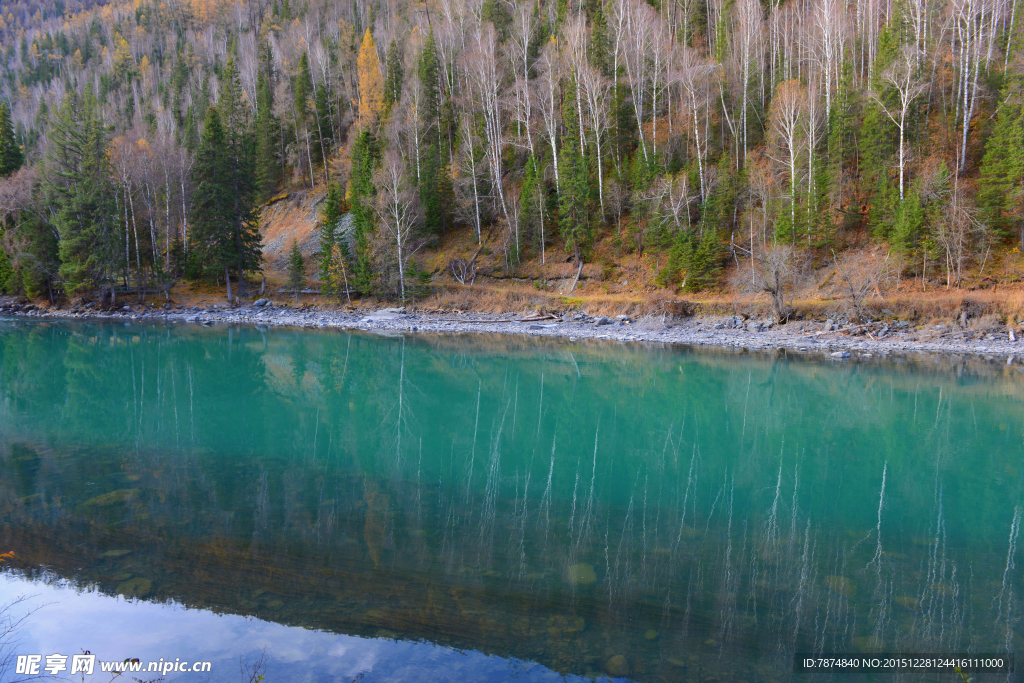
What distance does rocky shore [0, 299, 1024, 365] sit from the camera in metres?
21.6

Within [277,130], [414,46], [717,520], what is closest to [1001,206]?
[717,520]

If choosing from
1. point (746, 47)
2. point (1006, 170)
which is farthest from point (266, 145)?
point (1006, 170)

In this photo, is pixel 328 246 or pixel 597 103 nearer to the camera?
pixel 328 246

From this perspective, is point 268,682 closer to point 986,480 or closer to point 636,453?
point 636,453

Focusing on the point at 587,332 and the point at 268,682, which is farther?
the point at 587,332

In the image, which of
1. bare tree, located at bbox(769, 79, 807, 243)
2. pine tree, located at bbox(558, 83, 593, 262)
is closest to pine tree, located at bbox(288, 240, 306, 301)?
pine tree, located at bbox(558, 83, 593, 262)

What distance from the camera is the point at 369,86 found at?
160ft

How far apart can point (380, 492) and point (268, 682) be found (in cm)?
410

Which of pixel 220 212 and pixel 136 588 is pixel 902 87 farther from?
pixel 220 212

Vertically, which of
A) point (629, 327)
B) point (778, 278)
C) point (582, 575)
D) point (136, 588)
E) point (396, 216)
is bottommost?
point (629, 327)

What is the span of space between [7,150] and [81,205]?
48.1 feet

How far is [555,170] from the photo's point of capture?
3741 centimetres

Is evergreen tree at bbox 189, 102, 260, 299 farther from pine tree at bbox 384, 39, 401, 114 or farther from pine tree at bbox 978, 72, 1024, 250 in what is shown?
pine tree at bbox 978, 72, 1024, 250

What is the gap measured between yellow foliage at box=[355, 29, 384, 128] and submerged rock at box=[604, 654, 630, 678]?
4990 cm
